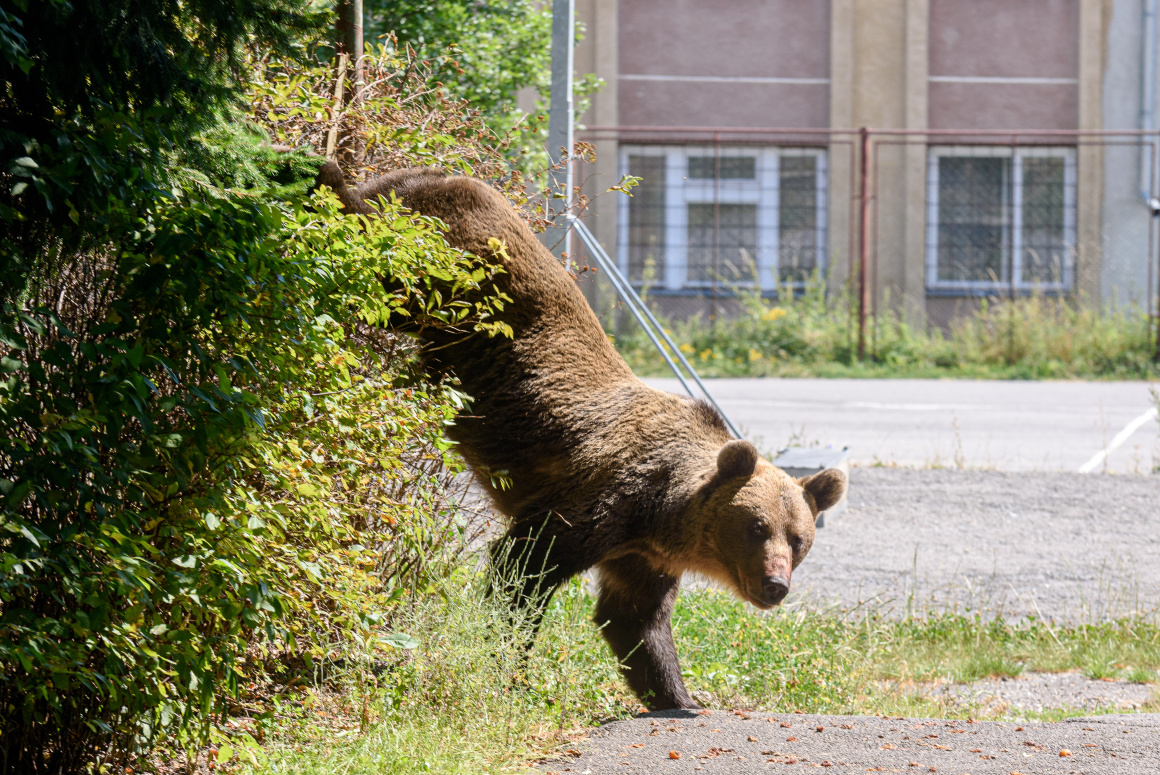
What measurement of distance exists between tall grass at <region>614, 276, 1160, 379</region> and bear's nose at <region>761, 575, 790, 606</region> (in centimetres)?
1161

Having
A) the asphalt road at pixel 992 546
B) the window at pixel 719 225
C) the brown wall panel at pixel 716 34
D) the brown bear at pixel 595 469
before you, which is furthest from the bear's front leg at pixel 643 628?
the brown wall panel at pixel 716 34

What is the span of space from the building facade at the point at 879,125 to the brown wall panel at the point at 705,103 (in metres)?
0.02

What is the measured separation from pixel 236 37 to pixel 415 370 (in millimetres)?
1521

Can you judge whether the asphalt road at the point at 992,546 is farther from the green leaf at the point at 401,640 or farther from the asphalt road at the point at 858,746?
the green leaf at the point at 401,640

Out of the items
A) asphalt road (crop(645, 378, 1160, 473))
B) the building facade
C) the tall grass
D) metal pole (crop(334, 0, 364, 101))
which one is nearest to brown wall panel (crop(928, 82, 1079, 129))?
the building facade

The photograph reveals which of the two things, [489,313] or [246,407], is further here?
[489,313]

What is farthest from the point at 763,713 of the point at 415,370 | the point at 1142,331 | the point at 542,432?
the point at 1142,331

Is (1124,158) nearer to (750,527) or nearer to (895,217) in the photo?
(895,217)

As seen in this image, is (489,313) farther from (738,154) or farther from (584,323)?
(738,154)

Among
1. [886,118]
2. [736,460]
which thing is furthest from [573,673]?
[886,118]

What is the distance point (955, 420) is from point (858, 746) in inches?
302

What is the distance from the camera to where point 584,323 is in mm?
4773

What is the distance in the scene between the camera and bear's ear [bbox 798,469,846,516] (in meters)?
4.67

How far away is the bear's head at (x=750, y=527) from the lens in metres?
4.34
